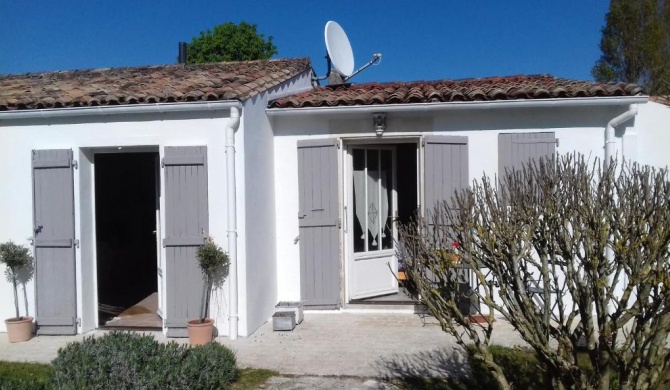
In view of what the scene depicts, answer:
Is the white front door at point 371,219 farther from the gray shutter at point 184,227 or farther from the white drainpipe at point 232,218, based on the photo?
the gray shutter at point 184,227

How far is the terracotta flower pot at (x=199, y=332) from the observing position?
686cm

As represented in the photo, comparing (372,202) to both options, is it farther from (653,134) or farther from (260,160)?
(653,134)

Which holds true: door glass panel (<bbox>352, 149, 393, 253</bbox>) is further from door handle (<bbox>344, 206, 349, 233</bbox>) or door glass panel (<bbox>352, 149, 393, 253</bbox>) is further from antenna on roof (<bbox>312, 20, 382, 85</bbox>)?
antenna on roof (<bbox>312, 20, 382, 85</bbox>)

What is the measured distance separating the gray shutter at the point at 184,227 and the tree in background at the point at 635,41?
18676 mm

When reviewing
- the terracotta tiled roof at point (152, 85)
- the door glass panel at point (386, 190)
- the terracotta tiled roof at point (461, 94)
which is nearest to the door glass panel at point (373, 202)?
the door glass panel at point (386, 190)

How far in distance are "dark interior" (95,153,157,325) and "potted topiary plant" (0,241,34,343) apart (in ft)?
6.35

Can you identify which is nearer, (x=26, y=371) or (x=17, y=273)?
(x=26, y=371)

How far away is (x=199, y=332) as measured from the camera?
270 inches

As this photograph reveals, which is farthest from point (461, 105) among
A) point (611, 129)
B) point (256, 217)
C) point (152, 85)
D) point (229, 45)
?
point (229, 45)

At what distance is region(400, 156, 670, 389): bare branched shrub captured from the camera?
131 inches

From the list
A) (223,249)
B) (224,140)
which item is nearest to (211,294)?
(223,249)

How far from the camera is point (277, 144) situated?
841 cm

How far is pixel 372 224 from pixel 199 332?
3.12 meters

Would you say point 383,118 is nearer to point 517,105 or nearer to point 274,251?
point 517,105
